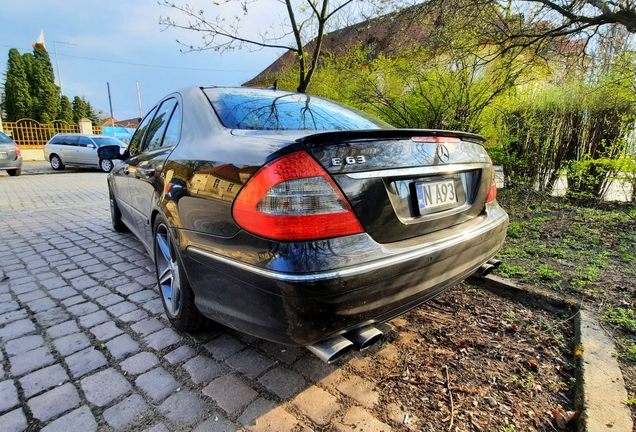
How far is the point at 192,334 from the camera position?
86.8 inches

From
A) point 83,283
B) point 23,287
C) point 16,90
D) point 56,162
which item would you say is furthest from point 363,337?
point 16,90

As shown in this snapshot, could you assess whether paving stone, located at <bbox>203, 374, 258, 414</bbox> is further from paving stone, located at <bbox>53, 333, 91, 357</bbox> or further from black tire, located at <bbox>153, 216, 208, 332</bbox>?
paving stone, located at <bbox>53, 333, 91, 357</bbox>

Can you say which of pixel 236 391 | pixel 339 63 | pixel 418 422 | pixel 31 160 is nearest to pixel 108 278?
pixel 236 391

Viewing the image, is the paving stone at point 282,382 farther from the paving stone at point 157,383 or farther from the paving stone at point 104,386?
the paving stone at point 104,386

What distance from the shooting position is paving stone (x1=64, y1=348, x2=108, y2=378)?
1894 mm

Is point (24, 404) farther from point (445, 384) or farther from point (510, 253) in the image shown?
point (510, 253)

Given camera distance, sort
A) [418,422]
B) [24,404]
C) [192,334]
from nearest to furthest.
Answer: [418,422]
[24,404]
[192,334]

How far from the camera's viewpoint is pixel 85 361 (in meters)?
1.97

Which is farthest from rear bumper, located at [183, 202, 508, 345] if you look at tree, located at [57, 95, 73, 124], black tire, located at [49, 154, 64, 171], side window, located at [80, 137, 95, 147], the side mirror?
tree, located at [57, 95, 73, 124]

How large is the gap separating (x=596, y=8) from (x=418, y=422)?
6236 millimetres

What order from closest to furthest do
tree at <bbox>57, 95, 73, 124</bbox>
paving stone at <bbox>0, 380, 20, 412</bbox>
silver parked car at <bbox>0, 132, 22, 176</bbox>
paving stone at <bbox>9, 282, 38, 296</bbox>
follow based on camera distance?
paving stone at <bbox>0, 380, 20, 412</bbox> < paving stone at <bbox>9, 282, 38, 296</bbox> < silver parked car at <bbox>0, 132, 22, 176</bbox> < tree at <bbox>57, 95, 73, 124</bbox>

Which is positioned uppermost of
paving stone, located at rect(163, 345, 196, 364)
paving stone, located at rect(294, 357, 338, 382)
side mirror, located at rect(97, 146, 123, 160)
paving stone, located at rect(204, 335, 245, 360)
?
side mirror, located at rect(97, 146, 123, 160)

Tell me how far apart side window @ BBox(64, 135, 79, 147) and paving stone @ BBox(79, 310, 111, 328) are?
1541cm

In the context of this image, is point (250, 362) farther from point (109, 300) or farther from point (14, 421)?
point (109, 300)
